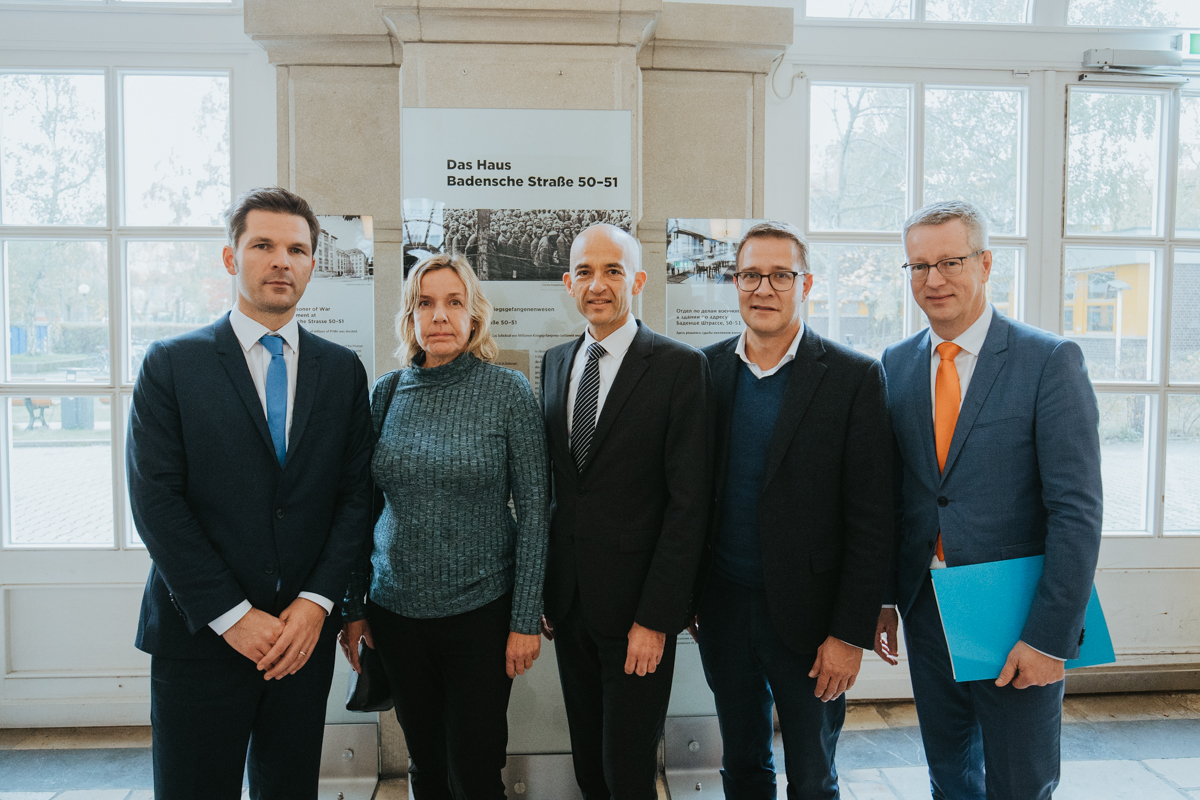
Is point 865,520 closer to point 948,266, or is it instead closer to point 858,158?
point 948,266

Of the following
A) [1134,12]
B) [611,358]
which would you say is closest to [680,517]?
[611,358]

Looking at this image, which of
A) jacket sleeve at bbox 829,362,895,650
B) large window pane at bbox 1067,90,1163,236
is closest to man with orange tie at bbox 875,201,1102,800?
jacket sleeve at bbox 829,362,895,650

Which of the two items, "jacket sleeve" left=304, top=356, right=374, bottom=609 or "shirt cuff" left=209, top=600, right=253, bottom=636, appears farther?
"jacket sleeve" left=304, top=356, right=374, bottom=609

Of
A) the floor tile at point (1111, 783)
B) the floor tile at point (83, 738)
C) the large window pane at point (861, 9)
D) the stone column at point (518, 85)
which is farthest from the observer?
the large window pane at point (861, 9)

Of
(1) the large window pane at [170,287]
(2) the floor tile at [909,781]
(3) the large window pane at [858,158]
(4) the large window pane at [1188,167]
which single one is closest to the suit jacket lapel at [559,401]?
(3) the large window pane at [858,158]

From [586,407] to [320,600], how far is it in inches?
33.4

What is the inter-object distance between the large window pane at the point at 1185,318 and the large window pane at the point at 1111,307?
107 millimetres

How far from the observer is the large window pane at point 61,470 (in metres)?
2.91

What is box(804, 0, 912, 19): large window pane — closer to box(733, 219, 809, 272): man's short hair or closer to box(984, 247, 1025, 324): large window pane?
box(984, 247, 1025, 324): large window pane

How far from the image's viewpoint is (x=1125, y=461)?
320cm

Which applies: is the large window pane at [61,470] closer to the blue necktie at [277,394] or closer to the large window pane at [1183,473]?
the blue necktie at [277,394]

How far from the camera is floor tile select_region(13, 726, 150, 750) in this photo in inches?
110

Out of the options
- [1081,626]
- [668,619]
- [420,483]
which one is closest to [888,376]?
[1081,626]

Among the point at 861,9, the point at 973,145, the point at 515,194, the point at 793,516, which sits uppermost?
the point at 861,9
